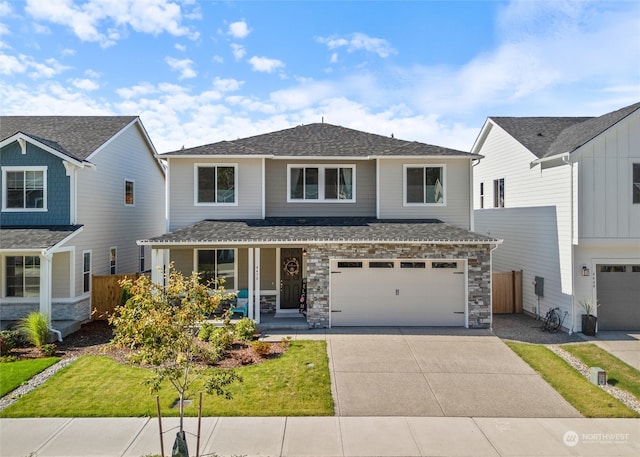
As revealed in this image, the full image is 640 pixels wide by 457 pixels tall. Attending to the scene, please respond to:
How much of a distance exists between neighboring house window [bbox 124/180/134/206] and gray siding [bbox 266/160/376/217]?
6.85 meters

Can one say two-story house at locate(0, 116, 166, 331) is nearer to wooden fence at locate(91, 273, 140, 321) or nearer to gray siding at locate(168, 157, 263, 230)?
wooden fence at locate(91, 273, 140, 321)

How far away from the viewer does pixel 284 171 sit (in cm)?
1598

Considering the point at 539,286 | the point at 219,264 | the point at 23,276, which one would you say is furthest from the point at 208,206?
the point at 539,286

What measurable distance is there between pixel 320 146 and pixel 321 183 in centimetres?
163

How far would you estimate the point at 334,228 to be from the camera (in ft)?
46.9

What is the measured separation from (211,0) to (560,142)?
12.8 metres

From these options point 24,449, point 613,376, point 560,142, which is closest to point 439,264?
point 613,376

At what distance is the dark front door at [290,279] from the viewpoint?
14906 mm

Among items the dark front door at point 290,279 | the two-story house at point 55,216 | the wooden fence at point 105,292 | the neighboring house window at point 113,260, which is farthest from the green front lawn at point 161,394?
the neighboring house window at point 113,260

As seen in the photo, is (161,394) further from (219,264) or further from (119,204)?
(119,204)

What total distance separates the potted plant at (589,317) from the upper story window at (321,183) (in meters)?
8.53

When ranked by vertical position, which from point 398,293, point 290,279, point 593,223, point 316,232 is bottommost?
point 398,293

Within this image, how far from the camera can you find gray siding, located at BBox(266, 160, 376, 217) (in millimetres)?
15977

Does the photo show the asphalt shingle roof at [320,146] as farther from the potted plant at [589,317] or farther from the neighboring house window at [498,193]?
the potted plant at [589,317]
